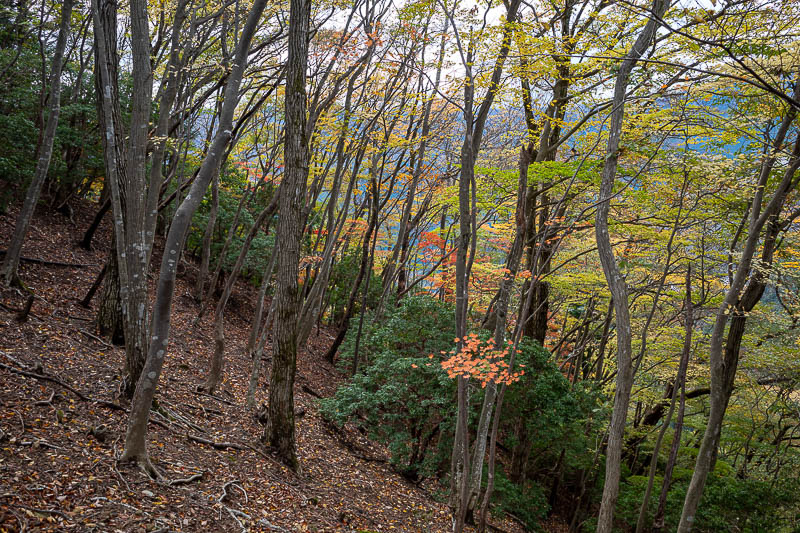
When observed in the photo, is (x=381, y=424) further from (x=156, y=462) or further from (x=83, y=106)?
(x=83, y=106)

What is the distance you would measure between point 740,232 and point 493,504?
20.9 ft

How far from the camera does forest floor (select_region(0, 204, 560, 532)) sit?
3.81m

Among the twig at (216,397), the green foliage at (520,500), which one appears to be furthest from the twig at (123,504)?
the green foliage at (520,500)

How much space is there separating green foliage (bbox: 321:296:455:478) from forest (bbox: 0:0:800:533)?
7 cm

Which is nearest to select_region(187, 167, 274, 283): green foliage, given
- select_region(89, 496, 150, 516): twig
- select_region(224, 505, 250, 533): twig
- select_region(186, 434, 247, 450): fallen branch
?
select_region(186, 434, 247, 450): fallen branch

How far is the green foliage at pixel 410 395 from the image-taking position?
8672 millimetres

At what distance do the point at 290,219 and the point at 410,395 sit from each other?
434 centimetres

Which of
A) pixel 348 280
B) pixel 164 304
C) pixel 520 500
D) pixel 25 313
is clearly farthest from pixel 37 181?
Answer: pixel 348 280

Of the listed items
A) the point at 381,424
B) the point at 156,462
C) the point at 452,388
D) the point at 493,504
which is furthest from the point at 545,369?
the point at 156,462

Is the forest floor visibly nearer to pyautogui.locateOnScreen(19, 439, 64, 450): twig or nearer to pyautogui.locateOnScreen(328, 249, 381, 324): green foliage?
pyautogui.locateOnScreen(19, 439, 64, 450): twig

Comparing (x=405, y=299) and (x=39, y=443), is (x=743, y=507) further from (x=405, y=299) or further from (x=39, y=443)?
(x=39, y=443)

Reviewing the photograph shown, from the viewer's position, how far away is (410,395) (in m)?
8.85

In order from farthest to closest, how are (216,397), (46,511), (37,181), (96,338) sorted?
(216,397), (37,181), (96,338), (46,511)

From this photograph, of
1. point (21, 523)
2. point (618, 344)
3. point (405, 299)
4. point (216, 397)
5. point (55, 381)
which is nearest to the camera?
point (21, 523)
